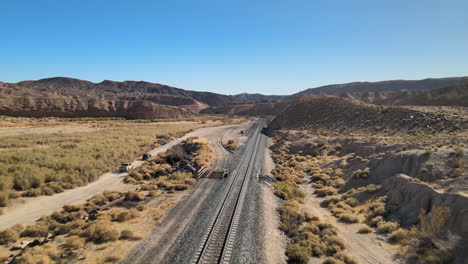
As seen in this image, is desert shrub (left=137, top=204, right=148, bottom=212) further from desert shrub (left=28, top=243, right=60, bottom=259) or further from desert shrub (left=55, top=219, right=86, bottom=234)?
desert shrub (left=28, top=243, right=60, bottom=259)

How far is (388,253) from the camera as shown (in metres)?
10.4

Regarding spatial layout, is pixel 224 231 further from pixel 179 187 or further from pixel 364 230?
pixel 179 187

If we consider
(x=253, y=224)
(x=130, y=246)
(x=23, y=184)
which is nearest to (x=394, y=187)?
(x=253, y=224)

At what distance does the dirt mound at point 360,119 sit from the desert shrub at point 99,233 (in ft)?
120

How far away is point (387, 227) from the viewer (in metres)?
12.1

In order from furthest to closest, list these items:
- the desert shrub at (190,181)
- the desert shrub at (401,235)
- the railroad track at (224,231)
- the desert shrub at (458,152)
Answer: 1. the desert shrub at (190,181)
2. the desert shrub at (458,152)
3. the desert shrub at (401,235)
4. the railroad track at (224,231)

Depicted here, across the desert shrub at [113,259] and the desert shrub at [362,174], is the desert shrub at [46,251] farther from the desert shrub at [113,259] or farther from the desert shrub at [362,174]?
the desert shrub at [362,174]

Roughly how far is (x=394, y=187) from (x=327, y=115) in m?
46.9

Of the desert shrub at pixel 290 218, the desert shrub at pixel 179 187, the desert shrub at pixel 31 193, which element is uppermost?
the desert shrub at pixel 31 193

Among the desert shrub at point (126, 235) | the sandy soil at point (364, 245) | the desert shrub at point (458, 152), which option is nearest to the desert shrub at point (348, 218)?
the sandy soil at point (364, 245)

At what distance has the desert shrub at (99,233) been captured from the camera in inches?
445

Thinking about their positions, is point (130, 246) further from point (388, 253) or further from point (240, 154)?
point (240, 154)

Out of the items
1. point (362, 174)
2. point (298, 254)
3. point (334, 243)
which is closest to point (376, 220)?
point (334, 243)

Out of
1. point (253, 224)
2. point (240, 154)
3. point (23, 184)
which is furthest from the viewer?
point (240, 154)
